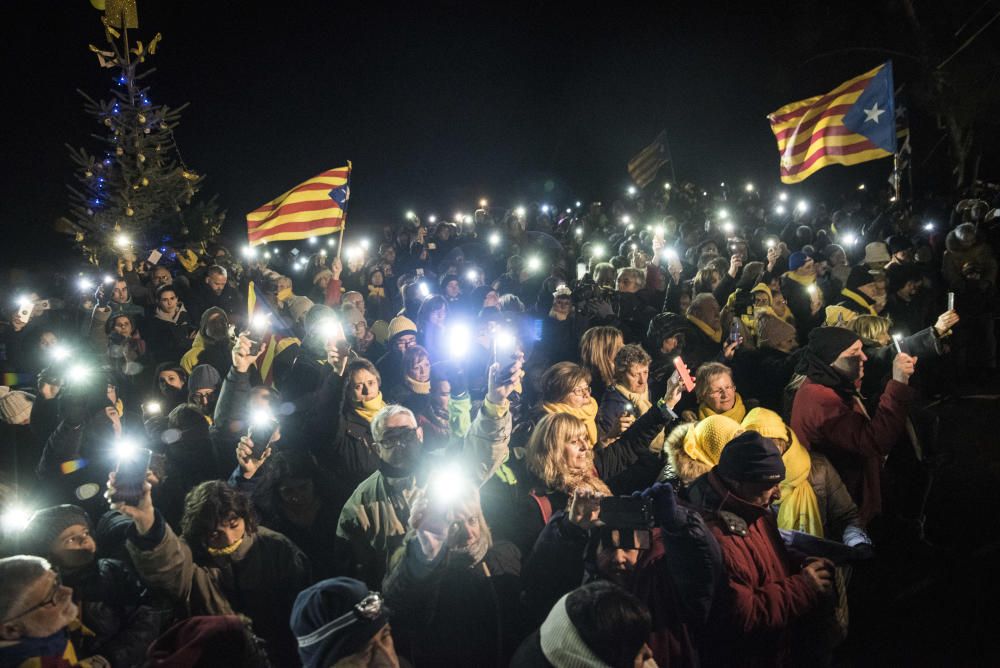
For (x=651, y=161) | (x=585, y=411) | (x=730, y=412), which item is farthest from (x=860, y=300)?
(x=651, y=161)

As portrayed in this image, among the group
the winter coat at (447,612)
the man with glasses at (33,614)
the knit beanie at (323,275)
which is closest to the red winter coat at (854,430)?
the winter coat at (447,612)

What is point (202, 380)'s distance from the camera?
5230mm

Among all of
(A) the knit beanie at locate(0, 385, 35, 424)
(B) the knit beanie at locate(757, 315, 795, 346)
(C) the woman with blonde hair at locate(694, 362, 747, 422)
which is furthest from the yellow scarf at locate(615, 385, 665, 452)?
(A) the knit beanie at locate(0, 385, 35, 424)

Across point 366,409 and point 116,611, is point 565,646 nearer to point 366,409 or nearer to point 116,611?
point 116,611

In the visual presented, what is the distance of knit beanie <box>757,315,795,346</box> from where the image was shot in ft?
20.0

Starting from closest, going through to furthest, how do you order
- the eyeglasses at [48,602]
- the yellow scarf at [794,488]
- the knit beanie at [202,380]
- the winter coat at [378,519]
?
the eyeglasses at [48,602] < the winter coat at [378,519] < the yellow scarf at [794,488] < the knit beanie at [202,380]

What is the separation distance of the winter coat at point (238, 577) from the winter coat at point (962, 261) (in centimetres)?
900

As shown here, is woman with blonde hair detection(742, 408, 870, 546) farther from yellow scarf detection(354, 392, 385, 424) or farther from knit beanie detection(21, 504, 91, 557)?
knit beanie detection(21, 504, 91, 557)

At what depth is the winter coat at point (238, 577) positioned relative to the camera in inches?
112

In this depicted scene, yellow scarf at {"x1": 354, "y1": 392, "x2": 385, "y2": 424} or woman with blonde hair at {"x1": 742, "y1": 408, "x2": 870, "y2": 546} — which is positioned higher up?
yellow scarf at {"x1": 354, "y1": 392, "x2": 385, "y2": 424}

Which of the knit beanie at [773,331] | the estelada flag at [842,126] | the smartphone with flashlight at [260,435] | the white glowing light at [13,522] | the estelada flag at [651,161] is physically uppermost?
the estelada flag at [651,161]

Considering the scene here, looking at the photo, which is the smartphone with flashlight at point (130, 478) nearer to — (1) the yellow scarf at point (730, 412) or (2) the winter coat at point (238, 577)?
(2) the winter coat at point (238, 577)

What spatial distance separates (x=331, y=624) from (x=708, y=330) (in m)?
5.13

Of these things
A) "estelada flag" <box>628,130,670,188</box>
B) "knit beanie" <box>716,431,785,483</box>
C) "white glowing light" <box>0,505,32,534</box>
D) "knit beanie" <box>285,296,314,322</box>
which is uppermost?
"estelada flag" <box>628,130,670,188</box>
